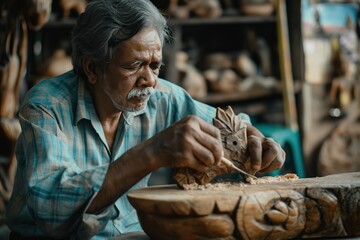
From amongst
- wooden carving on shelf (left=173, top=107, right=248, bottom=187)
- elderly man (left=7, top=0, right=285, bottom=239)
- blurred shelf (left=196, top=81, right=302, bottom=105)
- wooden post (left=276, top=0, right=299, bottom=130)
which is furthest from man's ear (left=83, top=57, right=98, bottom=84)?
wooden post (left=276, top=0, right=299, bottom=130)

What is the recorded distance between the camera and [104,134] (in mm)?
3334

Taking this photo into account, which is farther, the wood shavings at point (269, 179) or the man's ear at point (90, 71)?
the man's ear at point (90, 71)

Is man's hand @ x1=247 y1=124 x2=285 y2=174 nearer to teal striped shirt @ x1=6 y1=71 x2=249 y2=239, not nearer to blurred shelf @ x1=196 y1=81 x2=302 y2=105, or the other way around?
teal striped shirt @ x1=6 y1=71 x2=249 y2=239

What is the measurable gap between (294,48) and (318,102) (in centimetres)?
56

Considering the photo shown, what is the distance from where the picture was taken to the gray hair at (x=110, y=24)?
314cm

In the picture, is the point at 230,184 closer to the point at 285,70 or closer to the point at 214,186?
Answer: the point at 214,186

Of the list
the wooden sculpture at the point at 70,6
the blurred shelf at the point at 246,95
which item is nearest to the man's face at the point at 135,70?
the wooden sculpture at the point at 70,6

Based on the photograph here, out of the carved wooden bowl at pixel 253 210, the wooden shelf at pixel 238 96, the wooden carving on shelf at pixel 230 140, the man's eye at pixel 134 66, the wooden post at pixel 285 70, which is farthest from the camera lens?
the wooden post at pixel 285 70

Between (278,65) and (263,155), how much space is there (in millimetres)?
3735

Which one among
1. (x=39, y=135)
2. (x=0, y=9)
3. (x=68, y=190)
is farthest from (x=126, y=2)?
(x=0, y=9)

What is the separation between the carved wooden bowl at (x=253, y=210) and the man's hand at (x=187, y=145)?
125mm

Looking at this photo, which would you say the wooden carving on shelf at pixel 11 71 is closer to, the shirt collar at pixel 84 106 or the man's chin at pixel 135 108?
the shirt collar at pixel 84 106

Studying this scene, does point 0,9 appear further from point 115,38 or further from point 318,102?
point 318,102

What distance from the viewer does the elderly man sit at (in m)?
2.77
